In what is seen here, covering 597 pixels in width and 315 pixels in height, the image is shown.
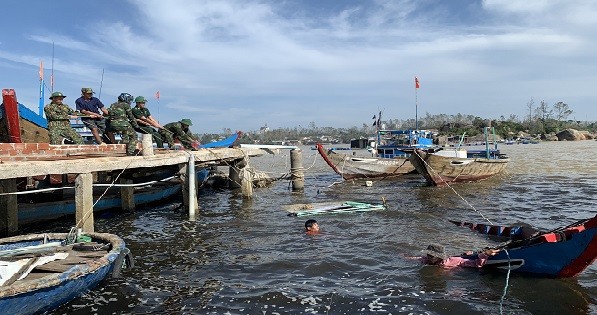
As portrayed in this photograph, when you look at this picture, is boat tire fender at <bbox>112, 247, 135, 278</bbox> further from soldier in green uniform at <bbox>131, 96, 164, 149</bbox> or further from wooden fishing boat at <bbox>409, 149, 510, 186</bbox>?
wooden fishing boat at <bbox>409, 149, 510, 186</bbox>

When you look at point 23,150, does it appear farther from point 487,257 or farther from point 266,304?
point 487,257

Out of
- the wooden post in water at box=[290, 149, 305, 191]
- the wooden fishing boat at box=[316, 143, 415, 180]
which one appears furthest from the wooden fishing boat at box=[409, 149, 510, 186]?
the wooden post in water at box=[290, 149, 305, 191]

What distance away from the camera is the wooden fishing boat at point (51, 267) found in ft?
15.8

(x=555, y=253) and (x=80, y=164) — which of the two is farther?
(x=80, y=164)

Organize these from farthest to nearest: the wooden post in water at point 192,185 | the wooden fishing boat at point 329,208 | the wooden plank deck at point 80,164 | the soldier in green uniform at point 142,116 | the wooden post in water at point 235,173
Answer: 1. the wooden post in water at point 235,173
2. the soldier in green uniform at point 142,116
3. the wooden fishing boat at point 329,208
4. the wooden post in water at point 192,185
5. the wooden plank deck at point 80,164

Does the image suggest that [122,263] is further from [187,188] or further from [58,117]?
[58,117]

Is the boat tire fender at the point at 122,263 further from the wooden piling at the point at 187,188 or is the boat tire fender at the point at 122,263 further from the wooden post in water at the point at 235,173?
the wooden post in water at the point at 235,173

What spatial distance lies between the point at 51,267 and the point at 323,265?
13.7 ft

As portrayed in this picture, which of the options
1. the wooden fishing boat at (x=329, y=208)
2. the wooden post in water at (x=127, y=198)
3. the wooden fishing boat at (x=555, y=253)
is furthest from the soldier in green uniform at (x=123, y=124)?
the wooden fishing boat at (x=555, y=253)

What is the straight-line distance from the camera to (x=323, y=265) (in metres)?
7.80

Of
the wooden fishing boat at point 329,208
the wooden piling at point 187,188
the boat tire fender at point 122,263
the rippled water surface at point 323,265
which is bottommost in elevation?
the rippled water surface at point 323,265

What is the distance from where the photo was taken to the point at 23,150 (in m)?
9.86

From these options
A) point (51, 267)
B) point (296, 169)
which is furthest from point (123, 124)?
point (296, 169)

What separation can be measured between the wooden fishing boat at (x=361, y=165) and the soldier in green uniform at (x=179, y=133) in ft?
30.5
